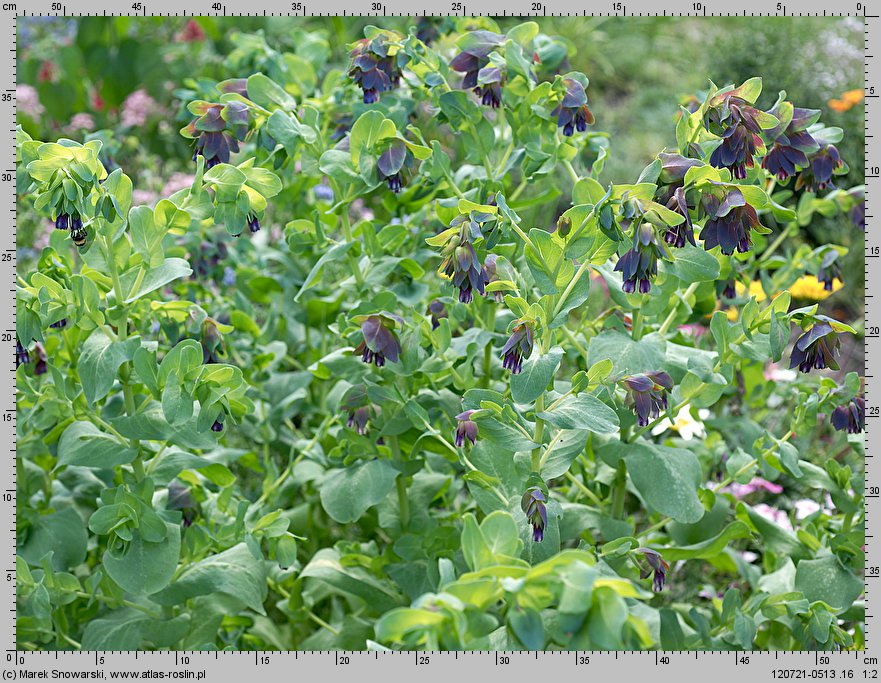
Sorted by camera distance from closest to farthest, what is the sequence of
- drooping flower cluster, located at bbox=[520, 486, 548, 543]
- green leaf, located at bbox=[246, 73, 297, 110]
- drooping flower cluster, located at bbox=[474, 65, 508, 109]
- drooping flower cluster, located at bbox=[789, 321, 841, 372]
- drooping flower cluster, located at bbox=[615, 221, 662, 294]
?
drooping flower cluster, located at bbox=[615, 221, 662, 294]
drooping flower cluster, located at bbox=[520, 486, 548, 543]
drooping flower cluster, located at bbox=[789, 321, 841, 372]
drooping flower cluster, located at bbox=[474, 65, 508, 109]
green leaf, located at bbox=[246, 73, 297, 110]

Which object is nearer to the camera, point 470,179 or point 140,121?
point 470,179

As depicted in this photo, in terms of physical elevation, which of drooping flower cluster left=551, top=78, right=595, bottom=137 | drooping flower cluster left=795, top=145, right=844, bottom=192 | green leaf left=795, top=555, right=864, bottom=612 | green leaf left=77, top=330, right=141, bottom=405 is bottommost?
green leaf left=795, top=555, right=864, bottom=612

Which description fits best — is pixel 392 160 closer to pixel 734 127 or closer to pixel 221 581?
pixel 734 127

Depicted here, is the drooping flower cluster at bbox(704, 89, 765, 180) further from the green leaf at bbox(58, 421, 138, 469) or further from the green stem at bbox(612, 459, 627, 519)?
the green leaf at bbox(58, 421, 138, 469)

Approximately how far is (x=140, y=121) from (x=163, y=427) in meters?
2.76

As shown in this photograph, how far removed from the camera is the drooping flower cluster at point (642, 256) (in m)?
1.38

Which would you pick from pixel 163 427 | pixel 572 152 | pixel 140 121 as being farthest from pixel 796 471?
pixel 140 121

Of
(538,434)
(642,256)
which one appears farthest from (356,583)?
(642,256)

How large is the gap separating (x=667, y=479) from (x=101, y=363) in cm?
102

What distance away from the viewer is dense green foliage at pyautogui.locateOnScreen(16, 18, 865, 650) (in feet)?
4.98

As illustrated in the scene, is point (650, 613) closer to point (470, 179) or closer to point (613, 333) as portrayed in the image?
point (613, 333)

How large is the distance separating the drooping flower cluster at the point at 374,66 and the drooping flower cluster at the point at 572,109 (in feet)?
1.00

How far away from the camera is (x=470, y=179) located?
1941mm

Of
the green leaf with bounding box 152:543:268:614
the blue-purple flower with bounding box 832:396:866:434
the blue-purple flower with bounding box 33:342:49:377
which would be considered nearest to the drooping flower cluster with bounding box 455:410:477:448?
the green leaf with bounding box 152:543:268:614
